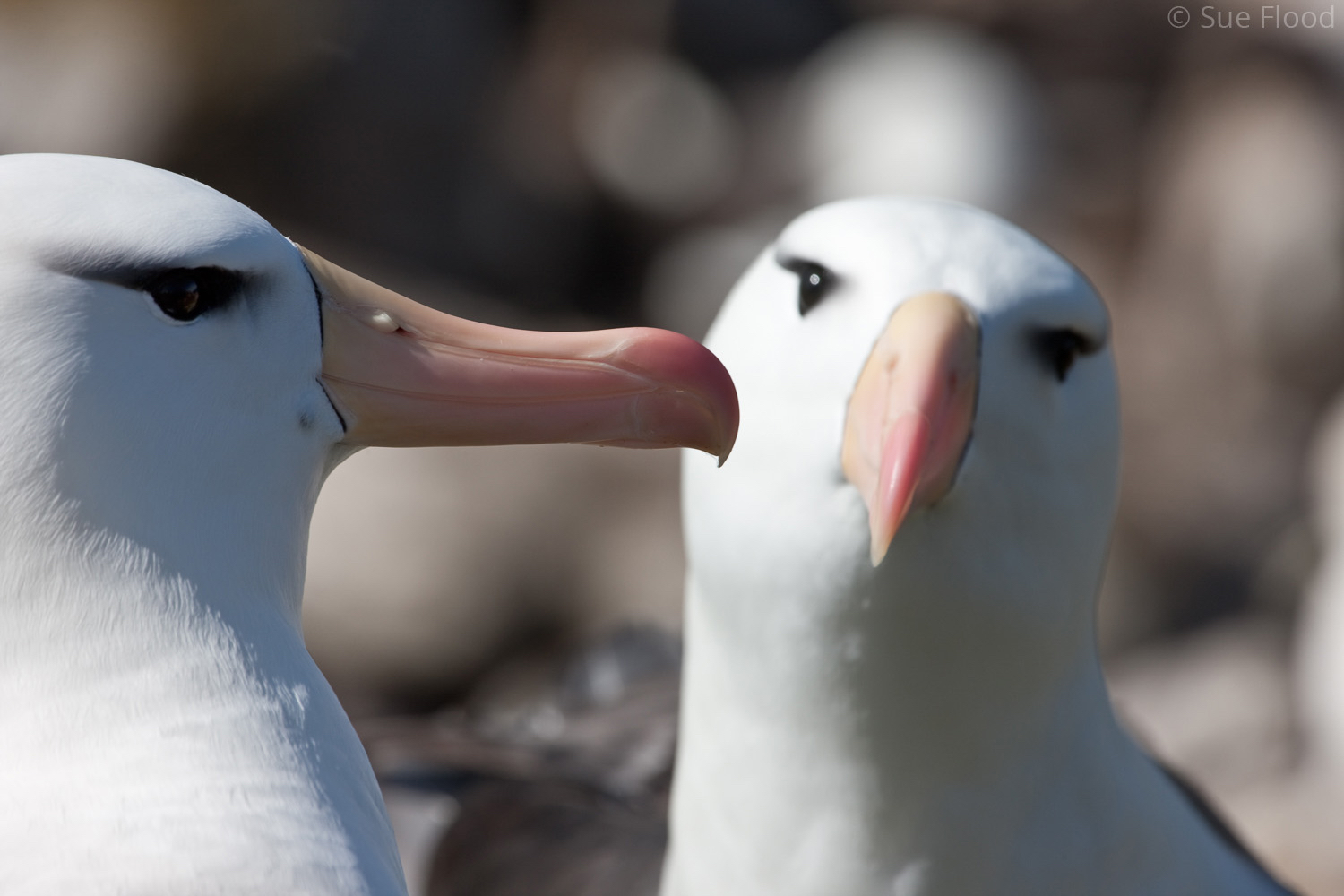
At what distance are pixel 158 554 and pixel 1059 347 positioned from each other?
1119 mm

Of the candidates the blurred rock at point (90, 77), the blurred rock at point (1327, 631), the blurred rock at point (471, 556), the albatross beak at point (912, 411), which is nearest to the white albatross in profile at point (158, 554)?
the albatross beak at point (912, 411)

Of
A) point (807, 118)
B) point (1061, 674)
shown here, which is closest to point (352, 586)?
point (1061, 674)

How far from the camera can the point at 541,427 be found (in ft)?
4.73

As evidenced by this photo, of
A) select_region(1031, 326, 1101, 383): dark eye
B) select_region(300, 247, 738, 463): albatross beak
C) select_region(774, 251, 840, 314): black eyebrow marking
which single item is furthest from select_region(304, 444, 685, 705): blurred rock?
select_region(300, 247, 738, 463): albatross beak

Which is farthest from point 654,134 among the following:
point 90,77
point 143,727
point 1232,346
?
point 143,727

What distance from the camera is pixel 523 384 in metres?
1.43

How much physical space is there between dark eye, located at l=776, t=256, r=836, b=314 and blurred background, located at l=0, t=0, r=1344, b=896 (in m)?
1.16

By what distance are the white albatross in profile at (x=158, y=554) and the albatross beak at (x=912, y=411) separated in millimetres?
626

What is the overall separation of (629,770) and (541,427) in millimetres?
1944

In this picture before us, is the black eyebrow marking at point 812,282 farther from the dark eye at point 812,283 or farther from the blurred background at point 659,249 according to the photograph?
the blurred background at point 659,249

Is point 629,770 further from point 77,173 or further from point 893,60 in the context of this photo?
point 893,60

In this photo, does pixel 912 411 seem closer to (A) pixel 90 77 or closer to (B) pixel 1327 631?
(B) pixel 1327 631

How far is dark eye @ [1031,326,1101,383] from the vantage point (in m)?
1.84

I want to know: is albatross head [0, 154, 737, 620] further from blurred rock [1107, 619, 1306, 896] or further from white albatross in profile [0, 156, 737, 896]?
blurred rock [1107, 619, 1306, 896]
